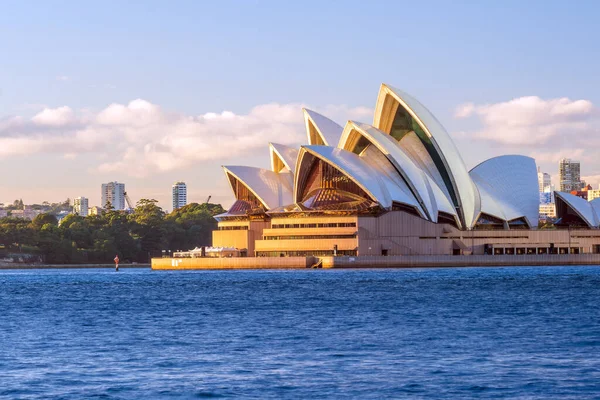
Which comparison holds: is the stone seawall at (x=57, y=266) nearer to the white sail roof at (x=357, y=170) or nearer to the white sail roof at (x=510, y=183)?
the white sail roof at (x=357, y=170)

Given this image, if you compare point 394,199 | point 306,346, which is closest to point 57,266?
point 394,199

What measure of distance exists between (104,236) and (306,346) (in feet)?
424

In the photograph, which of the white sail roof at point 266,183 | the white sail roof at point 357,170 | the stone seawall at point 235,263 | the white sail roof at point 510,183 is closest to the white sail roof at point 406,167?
the white sail roof at point 357,170

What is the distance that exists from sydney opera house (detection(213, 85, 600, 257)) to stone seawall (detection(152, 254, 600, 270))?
1608mm

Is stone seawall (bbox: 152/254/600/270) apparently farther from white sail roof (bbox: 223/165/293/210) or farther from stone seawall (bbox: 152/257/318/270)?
white sail roof (bbox: 223/165/293/210)

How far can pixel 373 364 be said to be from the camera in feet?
97.2

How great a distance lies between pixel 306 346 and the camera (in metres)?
33.8

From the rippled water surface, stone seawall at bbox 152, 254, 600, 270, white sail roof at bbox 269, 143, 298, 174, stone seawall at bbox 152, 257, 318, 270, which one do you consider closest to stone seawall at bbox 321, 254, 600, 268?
stone seawall at bbox 152, 254, 600, 270

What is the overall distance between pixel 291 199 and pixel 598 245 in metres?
33.6

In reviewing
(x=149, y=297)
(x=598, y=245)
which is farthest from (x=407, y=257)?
(x=149, y=297)

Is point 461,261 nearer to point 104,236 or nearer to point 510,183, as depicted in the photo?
point 510,183

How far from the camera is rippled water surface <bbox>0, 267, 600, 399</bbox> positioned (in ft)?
86.0

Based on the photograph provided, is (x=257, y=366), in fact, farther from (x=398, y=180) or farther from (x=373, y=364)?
(x=398, y=180)

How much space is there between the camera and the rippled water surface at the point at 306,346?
26.2 meters
